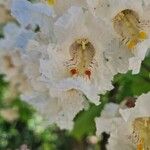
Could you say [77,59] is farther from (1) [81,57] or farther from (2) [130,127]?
(2) [130,127]

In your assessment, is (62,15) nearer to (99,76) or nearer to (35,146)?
(99,76)

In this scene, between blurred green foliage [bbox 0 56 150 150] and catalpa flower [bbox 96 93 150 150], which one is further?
blurred green foliage [bbox 0 56 150 150]

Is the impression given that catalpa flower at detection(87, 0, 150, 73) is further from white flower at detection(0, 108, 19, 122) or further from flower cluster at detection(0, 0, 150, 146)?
white flower at detection(0, 108, 19, 122)

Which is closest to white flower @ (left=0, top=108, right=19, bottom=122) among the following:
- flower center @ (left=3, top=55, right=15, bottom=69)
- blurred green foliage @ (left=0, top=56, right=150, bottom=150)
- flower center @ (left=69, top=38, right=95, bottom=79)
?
blurred green foliage @ (left=0, top=56, right=150, bottom=150)

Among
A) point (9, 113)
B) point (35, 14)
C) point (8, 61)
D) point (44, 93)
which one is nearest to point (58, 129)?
point (9, 113)

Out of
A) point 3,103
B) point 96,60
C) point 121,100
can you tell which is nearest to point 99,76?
point 96,60

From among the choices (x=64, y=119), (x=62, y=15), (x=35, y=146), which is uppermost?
(x=35, y=146)

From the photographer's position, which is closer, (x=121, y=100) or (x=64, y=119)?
(x=64, y=119)

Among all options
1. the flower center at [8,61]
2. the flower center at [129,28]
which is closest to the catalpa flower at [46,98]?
the flower center at [129,28]
